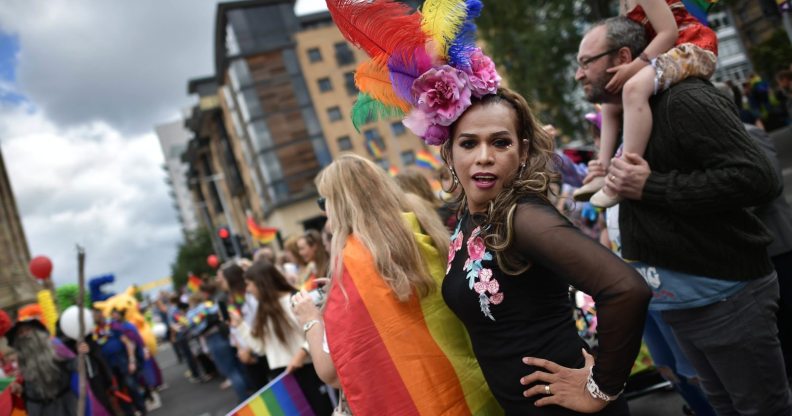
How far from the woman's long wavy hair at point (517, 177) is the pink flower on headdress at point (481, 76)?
0.11 feet

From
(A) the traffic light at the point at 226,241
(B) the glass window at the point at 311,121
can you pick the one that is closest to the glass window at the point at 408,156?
(B) the glass window at the point at 311,121

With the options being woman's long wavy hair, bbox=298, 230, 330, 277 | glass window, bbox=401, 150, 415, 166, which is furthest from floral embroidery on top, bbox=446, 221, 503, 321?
glass window, bbox=401, 150, 415, 166

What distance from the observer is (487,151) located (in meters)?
1.79

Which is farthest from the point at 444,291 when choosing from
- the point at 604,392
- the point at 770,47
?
the point at 770,47

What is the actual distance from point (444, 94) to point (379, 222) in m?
0.77

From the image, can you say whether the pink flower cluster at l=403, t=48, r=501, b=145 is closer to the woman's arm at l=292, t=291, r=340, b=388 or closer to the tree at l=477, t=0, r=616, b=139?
the woman's arm at l=292, t=291, r=340, b=388

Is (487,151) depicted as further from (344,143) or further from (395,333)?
Result: (344,143)

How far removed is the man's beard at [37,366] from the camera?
5.50 metres

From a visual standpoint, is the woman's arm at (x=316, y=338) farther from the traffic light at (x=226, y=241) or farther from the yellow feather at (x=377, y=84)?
the traffic light at (x=226, y=241)

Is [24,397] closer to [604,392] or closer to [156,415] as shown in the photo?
[156,415]

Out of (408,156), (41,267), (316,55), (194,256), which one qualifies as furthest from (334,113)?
(41,267)

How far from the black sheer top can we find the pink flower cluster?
0.37 metres

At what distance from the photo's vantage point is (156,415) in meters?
10.4

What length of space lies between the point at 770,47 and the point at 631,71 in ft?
65.0
